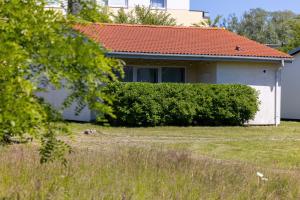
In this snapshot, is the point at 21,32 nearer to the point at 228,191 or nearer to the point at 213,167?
the point at 228,191

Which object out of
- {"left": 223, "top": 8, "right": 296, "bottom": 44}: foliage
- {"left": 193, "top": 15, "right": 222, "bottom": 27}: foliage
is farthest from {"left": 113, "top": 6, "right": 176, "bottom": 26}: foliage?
{"left": 223, "top": 8, "right": 296, "bottom": 44}: foliage

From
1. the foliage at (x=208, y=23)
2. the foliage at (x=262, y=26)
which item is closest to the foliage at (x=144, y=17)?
the foliage at (x=208, y=23)

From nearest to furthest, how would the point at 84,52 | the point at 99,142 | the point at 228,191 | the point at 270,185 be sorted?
the point at 84,52 → the point at 228,191 → the point at 270,185 → the point at 99,142

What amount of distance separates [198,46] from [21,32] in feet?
69.8

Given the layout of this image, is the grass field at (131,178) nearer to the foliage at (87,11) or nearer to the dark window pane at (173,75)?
the foliage at (87,11)

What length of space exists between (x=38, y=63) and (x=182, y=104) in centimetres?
1821

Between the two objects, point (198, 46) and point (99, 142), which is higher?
point (198, 46)

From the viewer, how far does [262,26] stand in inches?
2847

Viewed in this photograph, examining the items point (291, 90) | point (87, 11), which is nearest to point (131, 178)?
point (87, 11)

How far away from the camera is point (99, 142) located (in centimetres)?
1636

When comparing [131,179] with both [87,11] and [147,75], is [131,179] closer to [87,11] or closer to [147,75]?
[87,11]

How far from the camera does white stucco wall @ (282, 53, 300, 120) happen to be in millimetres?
27812

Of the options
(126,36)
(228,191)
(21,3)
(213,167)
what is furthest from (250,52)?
(21,3)

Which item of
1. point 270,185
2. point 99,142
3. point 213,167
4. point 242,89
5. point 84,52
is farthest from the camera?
point 242,89
